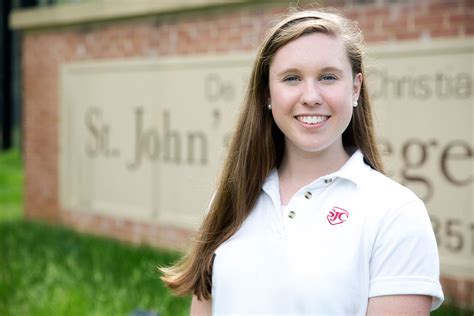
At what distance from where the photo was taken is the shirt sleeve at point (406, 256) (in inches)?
70.9

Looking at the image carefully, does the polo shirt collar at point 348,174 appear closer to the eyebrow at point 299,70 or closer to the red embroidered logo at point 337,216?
the red embroidered logo at point 337,216

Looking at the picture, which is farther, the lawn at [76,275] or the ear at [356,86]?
the lawn at [76,275]

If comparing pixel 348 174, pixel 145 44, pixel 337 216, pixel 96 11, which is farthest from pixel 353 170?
pixel 96 11

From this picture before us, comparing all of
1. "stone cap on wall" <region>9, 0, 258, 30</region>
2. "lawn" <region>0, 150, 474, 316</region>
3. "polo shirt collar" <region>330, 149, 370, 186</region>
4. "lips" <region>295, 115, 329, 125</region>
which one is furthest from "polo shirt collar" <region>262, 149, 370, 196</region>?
"stone cap on wall" <region>9, 0, 258, 30</region>

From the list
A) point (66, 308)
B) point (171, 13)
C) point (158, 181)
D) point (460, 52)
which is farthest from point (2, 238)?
point (460, 52)

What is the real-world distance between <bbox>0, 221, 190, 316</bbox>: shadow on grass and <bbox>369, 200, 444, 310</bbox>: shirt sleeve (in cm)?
317

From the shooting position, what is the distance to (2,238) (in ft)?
32.4

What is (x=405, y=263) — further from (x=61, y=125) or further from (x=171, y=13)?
(x=61, y=125)

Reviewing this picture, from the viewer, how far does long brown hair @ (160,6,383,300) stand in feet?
6.84

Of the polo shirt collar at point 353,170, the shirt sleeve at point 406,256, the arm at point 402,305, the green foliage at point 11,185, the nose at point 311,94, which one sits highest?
the nose at point 311,94

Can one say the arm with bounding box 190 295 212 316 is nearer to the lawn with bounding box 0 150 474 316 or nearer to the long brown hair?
the long brown hair

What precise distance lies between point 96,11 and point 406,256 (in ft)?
26.9

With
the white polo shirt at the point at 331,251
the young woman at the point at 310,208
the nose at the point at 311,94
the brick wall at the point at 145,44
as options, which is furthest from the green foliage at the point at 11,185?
the nose at the point at 311,94

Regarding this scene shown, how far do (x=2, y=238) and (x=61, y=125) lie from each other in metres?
1.49
